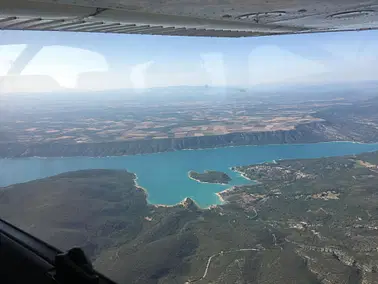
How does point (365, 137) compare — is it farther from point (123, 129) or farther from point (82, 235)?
point (82, 235)

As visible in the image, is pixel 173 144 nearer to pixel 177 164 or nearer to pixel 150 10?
pixel 177 164

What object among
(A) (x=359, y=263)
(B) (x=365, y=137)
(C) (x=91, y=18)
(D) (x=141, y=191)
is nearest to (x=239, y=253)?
(A) (x=359, y=263)

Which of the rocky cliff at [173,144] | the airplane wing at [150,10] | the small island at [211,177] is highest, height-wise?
the airplane wing at [150,10]

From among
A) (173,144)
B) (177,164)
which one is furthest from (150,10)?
(173,144)

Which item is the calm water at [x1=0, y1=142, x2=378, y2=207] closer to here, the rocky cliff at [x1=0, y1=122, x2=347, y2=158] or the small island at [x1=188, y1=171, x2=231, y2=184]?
the small island at [x1=188, y1=171, x2=231, y2=184]

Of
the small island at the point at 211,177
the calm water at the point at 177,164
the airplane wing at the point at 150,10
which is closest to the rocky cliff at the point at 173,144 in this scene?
the calm water at the point at 177,164

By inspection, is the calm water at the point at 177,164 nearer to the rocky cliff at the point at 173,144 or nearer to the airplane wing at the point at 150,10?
the rocky cliff at the point at 173,144

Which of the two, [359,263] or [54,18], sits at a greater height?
[54,18]
